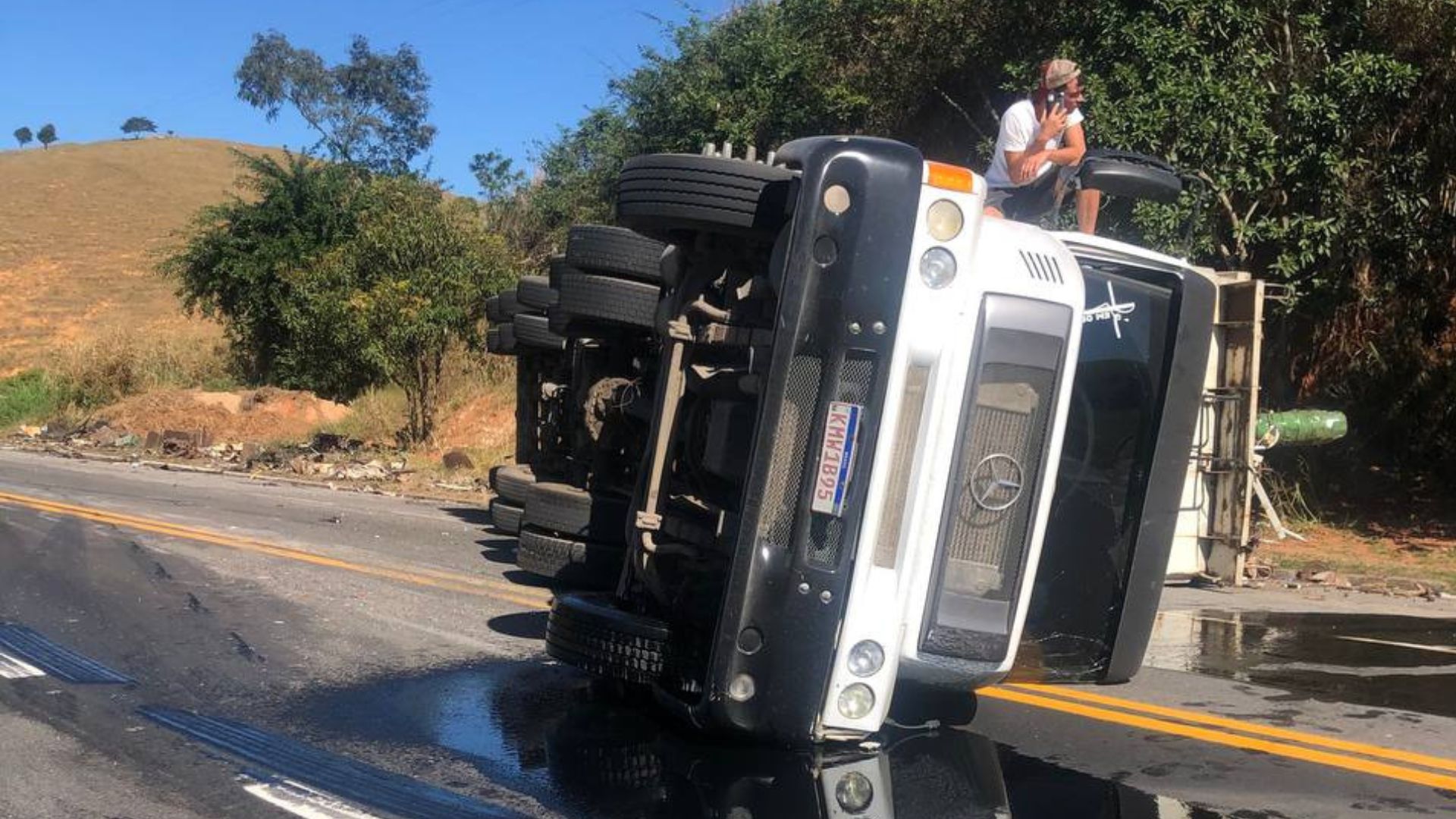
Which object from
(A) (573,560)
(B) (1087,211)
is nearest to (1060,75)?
(B) (1087,211)

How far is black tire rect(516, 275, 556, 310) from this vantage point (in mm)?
10344

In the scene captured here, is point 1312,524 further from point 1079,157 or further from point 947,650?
point 947,650

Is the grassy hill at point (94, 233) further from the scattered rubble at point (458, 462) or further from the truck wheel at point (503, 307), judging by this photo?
the truck wheel at point (503, 307)

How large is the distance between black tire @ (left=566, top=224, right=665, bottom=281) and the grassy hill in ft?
106

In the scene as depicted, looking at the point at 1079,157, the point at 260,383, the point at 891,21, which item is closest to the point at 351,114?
the point at 260,383

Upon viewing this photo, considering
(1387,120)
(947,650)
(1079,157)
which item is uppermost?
(1387,120)

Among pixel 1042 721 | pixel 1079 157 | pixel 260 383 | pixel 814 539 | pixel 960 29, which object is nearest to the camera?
pixel 814 539

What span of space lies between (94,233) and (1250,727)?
8412cm

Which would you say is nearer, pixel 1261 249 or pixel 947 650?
pixel 947 650

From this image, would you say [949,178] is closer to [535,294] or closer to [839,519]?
[839,519]

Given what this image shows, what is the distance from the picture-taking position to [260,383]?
34.2 meters

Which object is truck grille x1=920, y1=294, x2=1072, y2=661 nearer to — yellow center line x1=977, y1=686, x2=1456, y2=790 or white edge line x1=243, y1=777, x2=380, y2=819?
yellow center line x1=977, y1=686, x2=1456, y2=790

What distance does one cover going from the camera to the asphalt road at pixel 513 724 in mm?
4738

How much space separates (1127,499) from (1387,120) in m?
11.4
